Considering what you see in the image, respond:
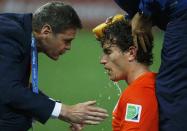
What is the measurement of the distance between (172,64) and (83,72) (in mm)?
1330

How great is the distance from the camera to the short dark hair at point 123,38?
1188 millimetres

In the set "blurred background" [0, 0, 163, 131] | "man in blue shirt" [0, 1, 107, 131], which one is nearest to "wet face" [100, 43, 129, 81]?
"man in blue shirt" [0, 1, 107, 131]

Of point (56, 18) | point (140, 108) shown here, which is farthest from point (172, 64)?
point (56, 18)

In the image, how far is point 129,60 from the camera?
1.20 m

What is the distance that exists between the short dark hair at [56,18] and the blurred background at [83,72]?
915mm

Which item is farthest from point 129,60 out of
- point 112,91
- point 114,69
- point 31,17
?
point 112,91

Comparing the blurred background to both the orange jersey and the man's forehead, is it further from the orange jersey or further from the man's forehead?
the orange jersey

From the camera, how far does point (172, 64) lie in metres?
1.07

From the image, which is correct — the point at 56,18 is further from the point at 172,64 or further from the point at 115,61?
the point at 172,64

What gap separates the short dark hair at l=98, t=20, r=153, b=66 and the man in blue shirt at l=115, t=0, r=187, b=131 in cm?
9

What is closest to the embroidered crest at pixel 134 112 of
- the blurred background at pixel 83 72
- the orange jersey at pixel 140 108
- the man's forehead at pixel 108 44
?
the orange jersey at pixel 140 108

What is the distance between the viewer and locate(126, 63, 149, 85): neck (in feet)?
3.88

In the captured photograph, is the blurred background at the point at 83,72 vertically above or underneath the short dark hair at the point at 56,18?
underneath

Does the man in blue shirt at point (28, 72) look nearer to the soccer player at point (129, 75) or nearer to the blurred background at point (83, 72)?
the soccer player at point (129, 75)
